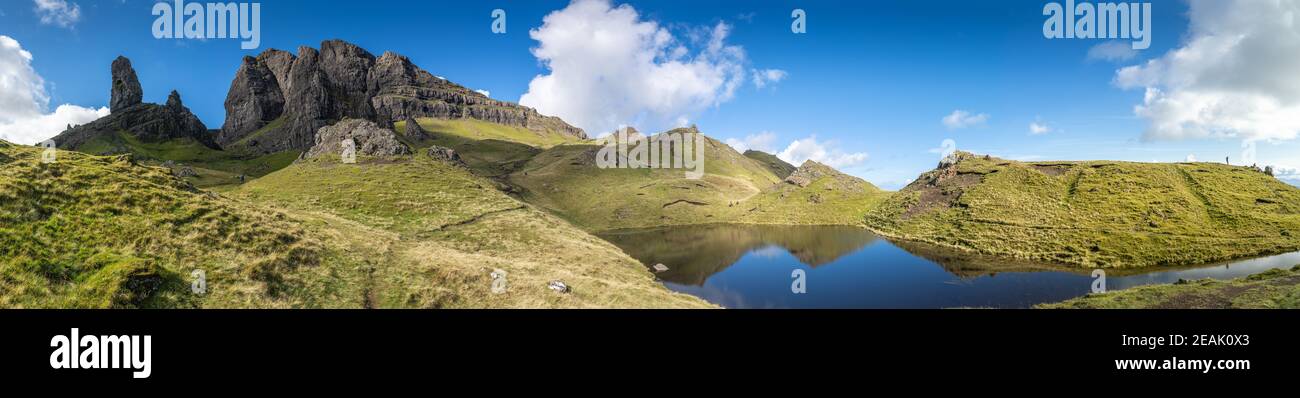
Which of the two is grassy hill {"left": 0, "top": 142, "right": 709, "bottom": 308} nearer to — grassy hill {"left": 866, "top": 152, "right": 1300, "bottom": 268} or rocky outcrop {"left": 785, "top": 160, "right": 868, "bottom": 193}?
grassy hill {"left": 866, "top": 152, "right": 1300, "bottom": 268}

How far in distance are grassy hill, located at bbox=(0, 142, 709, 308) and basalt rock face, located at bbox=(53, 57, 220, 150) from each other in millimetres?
199865

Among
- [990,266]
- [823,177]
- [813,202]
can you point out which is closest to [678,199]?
[813,202]

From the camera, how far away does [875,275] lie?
1918 inches

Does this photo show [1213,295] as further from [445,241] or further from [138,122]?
[138,122]

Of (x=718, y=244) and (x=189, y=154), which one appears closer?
(x=718, y=244)

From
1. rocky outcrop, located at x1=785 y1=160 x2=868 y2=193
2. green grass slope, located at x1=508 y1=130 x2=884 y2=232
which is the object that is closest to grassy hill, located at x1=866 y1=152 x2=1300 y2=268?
green grass slope, located at x1=508 y1=130 x2=884 y2=232

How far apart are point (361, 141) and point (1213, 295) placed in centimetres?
11424

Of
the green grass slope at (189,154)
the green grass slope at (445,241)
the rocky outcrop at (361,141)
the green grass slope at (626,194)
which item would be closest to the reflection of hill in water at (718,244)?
the green grass slope at (445,241)

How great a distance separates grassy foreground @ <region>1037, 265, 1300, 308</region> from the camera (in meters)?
26.5

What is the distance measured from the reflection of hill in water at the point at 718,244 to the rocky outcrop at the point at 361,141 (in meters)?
46.2

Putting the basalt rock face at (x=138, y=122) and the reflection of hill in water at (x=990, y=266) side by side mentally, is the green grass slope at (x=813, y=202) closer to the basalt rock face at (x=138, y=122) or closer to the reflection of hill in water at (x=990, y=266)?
the reflection of hill in water at (x=990, y=266)
